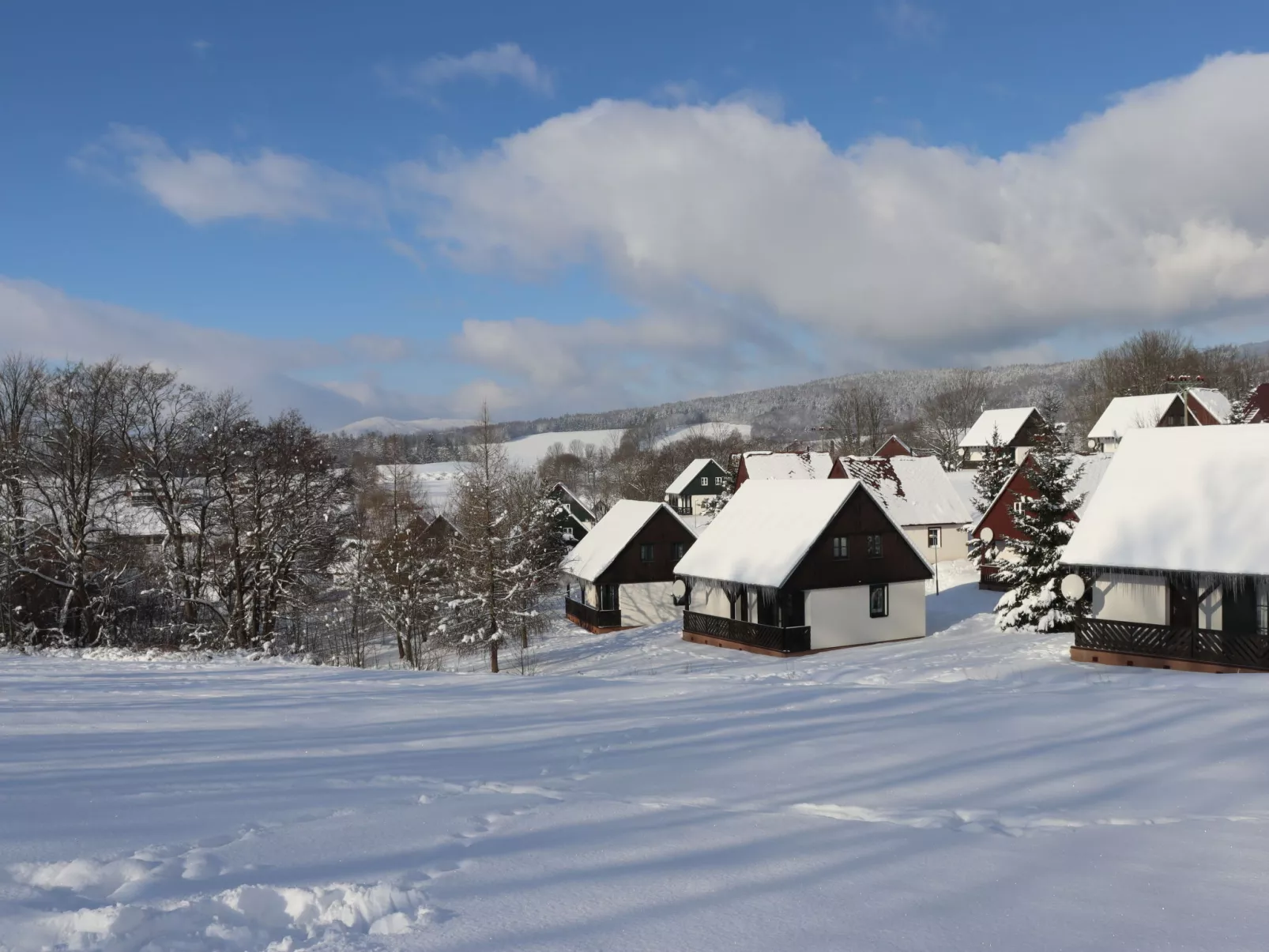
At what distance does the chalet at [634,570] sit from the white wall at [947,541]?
1490 cm

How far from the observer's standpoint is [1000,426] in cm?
7612

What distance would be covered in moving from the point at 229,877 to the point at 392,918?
120 cm

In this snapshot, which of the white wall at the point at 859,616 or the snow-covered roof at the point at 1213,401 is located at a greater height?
the snow-covered roof at the point at 1213,401

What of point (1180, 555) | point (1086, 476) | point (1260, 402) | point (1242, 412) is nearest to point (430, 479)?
point (1260, 402)

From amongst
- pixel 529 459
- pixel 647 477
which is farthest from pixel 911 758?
pixel 529 459

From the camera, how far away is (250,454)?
27.7m

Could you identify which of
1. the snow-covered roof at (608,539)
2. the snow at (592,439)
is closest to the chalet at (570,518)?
the snow-covered roof at (608,539)

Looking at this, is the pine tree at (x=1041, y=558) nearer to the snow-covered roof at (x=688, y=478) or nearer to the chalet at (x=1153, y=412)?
the chalet at (x=1153, y=412)

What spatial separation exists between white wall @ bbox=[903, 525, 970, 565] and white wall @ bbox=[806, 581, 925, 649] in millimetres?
17677

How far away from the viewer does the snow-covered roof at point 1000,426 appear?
7475 cm

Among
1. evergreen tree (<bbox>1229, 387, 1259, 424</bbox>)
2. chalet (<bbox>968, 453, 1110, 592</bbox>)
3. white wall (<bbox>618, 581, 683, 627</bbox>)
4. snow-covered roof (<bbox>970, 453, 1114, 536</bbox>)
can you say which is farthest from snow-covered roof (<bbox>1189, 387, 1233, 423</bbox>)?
white wall (<bbox>618, 581, 683, 627</bbox>)

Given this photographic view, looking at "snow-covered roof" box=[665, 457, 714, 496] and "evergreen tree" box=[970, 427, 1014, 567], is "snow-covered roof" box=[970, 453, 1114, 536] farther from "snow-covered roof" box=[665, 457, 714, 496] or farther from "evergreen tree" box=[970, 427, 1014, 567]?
"snow-covered roof" box=[665, 457, 714, 496]

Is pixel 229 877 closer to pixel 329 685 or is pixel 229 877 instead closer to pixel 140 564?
pixel 329 685

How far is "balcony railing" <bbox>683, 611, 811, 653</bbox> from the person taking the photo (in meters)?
26.8
